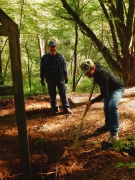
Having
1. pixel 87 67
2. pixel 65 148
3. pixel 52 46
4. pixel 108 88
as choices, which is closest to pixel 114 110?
pixel 108 88

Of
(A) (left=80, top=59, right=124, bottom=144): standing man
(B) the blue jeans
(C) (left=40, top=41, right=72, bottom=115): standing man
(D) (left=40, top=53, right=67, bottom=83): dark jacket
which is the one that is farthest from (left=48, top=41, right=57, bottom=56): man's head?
(B) the blue jeans

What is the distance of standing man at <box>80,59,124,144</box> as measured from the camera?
13.6ft

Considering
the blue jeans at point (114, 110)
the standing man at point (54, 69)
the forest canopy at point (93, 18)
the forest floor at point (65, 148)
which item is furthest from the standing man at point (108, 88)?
the forest canopy at point (93, 18)

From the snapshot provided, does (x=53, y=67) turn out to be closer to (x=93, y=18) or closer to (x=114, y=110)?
(x=114, y=110)

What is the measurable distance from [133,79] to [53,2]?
5.42 meters

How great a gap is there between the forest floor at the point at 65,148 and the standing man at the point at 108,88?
1.83ft

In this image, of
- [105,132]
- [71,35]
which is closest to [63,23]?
[71,35]

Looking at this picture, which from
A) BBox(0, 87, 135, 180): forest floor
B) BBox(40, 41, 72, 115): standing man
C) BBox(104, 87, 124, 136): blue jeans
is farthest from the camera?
BBox(40, 41, 72, 115): standing man

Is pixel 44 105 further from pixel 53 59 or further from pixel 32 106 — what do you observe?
pixel 53 59

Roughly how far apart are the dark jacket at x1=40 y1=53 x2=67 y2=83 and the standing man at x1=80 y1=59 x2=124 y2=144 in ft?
6.34

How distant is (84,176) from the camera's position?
350 centimetres

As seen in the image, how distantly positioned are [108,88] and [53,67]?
84.1 inches

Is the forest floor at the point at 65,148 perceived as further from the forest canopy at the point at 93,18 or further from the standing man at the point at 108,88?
the forest canopy at the point at 93,18

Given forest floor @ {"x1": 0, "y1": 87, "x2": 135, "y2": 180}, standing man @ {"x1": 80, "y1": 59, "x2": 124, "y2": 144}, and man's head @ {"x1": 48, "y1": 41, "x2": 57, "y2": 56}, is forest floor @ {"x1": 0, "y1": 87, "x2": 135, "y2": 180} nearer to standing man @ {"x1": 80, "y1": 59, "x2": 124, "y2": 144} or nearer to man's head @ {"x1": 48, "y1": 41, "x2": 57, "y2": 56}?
standing man @ {"x1": 80, "y1": 59, "x2": 124, "y2": 144}
